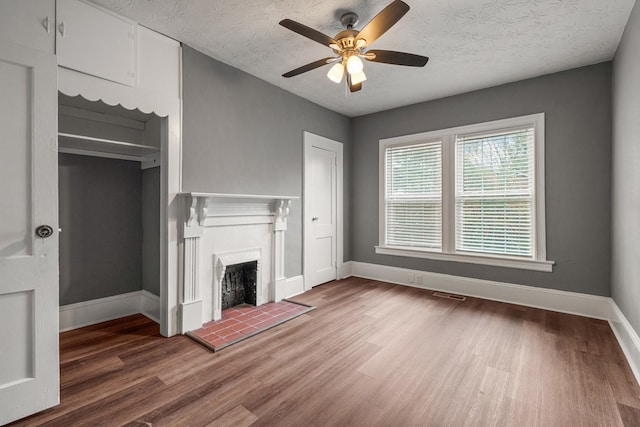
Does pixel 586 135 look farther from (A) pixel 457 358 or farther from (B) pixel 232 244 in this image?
(B) pixel 232 244

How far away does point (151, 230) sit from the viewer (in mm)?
3291

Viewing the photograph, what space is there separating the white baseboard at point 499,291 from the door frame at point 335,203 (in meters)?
0.50

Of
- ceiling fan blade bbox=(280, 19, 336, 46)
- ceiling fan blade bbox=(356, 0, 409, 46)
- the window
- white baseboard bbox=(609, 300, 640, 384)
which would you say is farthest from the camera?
the window

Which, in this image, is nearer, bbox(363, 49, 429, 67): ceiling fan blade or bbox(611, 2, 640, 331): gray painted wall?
bbox(611, 2, 640, 331): gray painted wall

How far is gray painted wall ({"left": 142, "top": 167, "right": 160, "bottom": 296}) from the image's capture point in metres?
3.18

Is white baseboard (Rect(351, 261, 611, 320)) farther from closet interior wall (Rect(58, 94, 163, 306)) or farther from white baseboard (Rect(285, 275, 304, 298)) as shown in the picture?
closet interior wall (Rect(58, 94, 163, 306))

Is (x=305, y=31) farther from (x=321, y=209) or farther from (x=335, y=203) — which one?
(x=335, y=203)

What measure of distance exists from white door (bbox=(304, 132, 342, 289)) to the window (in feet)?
2.38

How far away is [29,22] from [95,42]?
366 mm

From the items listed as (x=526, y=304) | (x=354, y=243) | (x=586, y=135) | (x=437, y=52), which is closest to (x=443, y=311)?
(x=526, y=304)

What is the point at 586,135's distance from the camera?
3.21m

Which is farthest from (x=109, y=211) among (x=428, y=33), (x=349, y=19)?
(x=428, y=33)

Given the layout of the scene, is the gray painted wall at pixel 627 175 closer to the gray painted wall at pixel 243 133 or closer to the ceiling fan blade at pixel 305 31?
the ceiling fan blade at pixel 305 31

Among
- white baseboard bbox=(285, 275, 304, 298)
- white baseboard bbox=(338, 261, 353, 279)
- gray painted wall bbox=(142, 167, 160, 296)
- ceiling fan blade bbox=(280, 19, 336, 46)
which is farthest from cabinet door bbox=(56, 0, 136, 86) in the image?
white baseboard bbox=(338, 261, 353, 279)
